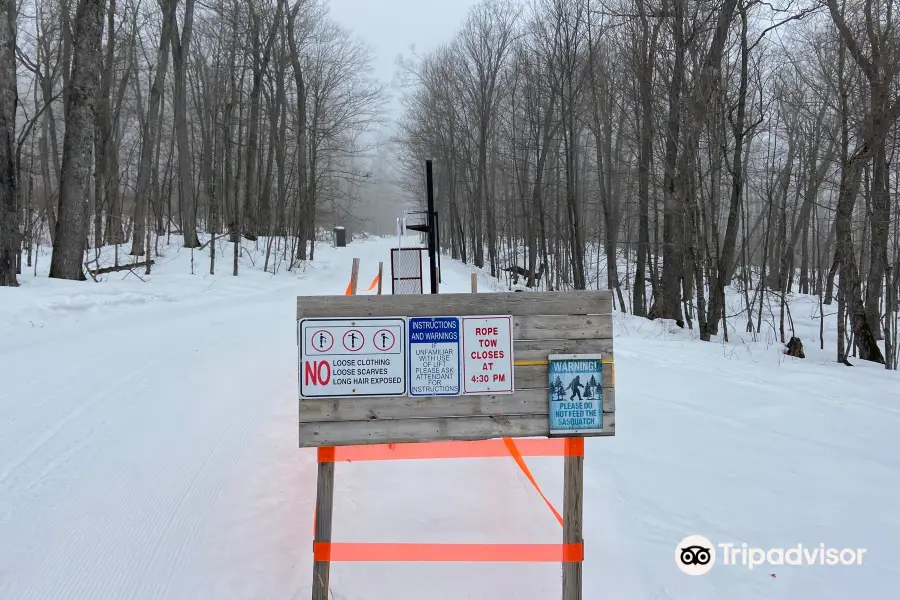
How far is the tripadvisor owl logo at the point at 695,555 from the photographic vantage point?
302 cm

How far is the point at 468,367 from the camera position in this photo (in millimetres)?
2432

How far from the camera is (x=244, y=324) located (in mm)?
9586

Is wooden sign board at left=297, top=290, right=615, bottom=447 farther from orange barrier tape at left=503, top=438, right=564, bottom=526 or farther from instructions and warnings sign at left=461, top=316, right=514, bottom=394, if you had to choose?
orange barrier tape at left=503, top=438, right=564, bottom=526

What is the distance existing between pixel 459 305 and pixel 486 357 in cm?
26

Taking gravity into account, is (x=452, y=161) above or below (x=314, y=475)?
above

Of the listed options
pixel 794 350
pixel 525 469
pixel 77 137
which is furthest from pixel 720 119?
pixel 77 137

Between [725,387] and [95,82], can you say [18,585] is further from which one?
[95,82]

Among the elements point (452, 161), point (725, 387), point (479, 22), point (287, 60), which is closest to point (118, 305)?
point (725, 387)

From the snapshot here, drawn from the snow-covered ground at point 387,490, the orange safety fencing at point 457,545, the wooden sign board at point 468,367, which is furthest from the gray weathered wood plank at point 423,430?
the snow-covered ground at point 387,490

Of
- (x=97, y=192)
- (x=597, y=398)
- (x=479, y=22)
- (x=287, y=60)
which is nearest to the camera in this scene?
(x=597, y=398)

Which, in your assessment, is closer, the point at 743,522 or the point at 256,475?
the point at 743,522

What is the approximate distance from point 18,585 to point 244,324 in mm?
7218

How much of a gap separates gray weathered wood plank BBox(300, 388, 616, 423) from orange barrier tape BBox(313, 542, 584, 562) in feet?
3.43

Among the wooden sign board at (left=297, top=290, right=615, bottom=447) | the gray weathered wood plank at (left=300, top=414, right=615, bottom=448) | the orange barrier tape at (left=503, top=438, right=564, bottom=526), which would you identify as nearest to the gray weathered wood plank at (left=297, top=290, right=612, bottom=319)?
the wooden sign board at (left=297, top=290, right=615, bottom=447)
